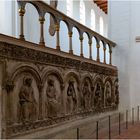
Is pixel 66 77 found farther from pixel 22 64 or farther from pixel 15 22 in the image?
pixel 15 22

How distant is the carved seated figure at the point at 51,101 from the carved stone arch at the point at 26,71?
32cm

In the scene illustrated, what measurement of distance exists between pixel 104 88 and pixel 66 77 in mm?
2213

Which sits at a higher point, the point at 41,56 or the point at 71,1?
the point at 71,1

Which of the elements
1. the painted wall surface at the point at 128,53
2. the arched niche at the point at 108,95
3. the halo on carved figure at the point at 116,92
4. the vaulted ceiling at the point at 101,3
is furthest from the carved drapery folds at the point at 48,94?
the vaulted ceiling at the point at 101,3

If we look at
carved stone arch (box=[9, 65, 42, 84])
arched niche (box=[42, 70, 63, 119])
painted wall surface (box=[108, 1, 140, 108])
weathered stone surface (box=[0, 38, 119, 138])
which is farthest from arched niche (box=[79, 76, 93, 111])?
painted wall surface (box=[108, 1, 140, 108])

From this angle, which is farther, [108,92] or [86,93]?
[108,92]

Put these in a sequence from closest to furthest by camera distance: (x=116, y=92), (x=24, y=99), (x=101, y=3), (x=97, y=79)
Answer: (x=24, y=99) → (x=97, y=79) → (x=116, y=92) → (x=101, y=3)

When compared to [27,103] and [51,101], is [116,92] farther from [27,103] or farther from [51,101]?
[27,103]

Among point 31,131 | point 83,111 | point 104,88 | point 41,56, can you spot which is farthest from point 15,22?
point 31,131

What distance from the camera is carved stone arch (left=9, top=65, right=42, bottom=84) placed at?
3.98 meters

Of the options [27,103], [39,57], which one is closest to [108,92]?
[39,57]

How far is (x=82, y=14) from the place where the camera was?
16.4 meters

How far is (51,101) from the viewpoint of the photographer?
482 centimetres

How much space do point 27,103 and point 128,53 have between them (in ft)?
17.4
